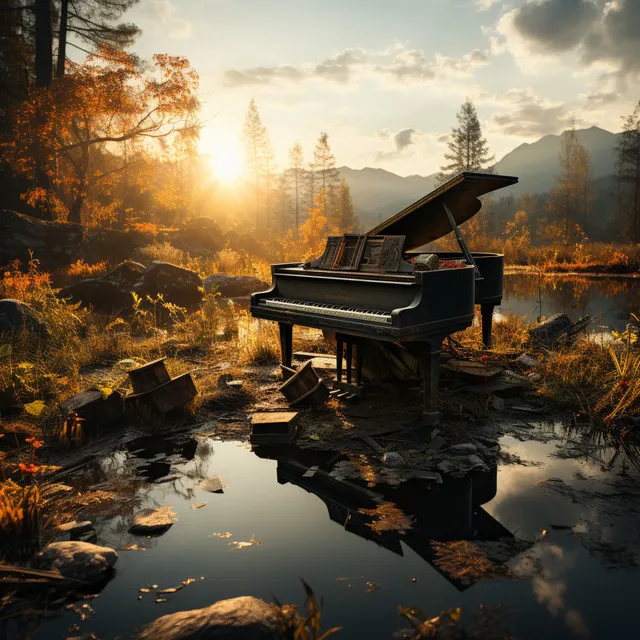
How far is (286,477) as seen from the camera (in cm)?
434

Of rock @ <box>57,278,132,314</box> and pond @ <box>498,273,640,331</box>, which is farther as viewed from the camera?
rock @ <box>57,278,132,314</box>

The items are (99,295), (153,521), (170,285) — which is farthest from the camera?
(170,285)

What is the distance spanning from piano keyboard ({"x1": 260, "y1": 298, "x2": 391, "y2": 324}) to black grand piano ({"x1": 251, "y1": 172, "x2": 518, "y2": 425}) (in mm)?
11

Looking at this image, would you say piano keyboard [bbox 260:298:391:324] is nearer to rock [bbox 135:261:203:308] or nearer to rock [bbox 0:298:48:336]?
rock [bbox 0:298:48:336]

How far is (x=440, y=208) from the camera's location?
6.16 meters

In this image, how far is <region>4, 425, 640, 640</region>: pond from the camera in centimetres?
268

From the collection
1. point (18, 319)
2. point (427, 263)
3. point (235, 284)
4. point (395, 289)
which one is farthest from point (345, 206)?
point (395, 289)

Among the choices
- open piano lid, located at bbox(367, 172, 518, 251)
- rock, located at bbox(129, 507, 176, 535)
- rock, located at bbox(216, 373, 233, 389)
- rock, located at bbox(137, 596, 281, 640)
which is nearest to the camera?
rock, located at bbox(137, 596, 281, 640)

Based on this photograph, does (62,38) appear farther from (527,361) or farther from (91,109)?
(527,361)

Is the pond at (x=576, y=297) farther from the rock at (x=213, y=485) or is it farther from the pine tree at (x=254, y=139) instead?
the pine tree at (x=254, y=139)

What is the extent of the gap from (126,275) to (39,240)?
387 cm

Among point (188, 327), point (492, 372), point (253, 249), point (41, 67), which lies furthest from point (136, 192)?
point (492, 372)

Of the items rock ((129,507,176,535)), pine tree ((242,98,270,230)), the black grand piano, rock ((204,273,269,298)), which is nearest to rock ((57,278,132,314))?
rock ((204,273,269,298))

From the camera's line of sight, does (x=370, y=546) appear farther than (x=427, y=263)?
No
